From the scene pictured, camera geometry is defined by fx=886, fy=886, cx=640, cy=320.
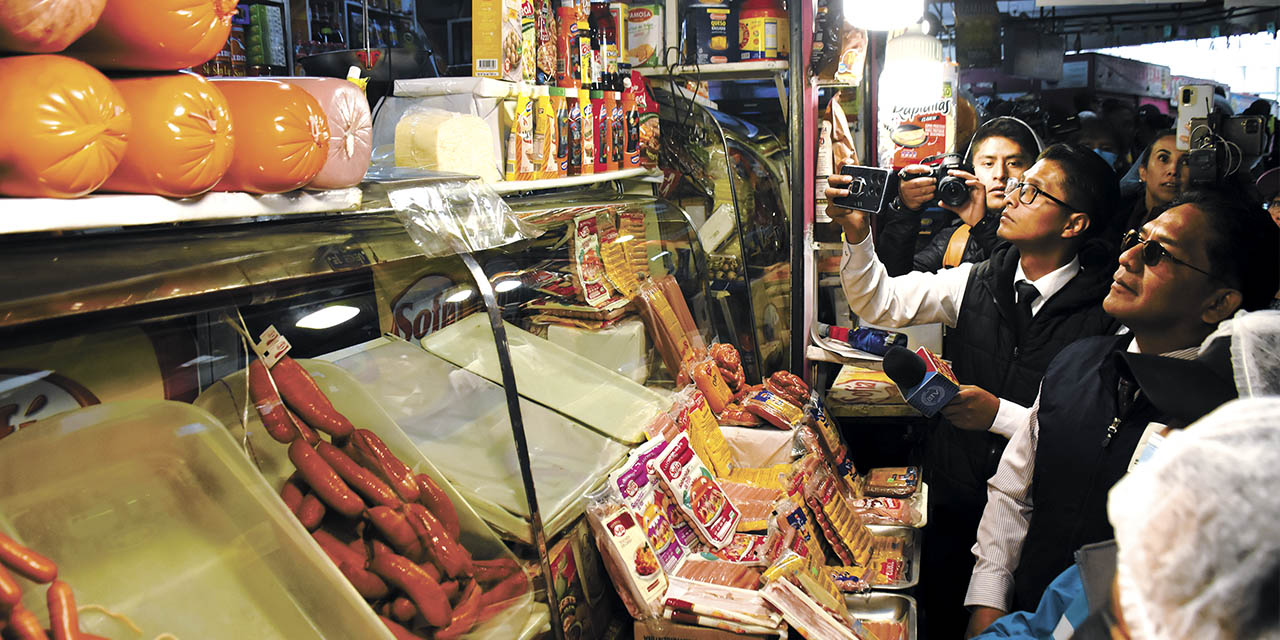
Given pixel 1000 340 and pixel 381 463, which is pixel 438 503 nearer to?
pixel 381 463

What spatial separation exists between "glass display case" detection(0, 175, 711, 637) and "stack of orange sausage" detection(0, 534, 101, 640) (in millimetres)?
146

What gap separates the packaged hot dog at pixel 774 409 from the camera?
10.3 ft

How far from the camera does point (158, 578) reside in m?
1.44

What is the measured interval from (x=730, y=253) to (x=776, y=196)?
37 centimetres

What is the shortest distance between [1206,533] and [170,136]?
1.29 m

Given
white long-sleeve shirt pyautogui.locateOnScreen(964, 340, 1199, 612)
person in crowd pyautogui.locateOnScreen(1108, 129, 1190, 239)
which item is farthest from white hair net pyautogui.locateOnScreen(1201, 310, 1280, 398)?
person in crowd pyautogui.locateOnScreen(1108, 129, 1190, 239)

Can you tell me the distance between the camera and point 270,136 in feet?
4.68

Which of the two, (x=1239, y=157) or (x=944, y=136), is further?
(x=1239, y=157)

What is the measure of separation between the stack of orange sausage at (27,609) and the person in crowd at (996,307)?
2357 mm

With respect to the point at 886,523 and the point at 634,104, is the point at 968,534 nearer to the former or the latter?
the point at 886,523

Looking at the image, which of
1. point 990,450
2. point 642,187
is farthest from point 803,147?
point 990,450

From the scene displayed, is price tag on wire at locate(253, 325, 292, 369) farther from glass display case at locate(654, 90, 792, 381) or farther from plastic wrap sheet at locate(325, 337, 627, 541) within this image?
glass display case at locate(654, 90, 792, 381)

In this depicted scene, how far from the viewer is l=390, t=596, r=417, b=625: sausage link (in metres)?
1.64

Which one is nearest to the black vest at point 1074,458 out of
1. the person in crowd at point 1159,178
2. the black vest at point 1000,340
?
the black vest at point 1000,340
